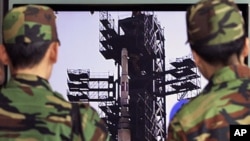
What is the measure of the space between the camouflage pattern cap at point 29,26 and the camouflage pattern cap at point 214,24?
0.31 meters

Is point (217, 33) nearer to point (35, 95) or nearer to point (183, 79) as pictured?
point (35, 95)

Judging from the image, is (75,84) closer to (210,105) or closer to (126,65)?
(126,65)

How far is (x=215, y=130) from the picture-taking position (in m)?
1.28

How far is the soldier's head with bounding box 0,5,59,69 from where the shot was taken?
135cm

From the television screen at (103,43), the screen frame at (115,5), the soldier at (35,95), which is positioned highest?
the screen frame at (115,5)

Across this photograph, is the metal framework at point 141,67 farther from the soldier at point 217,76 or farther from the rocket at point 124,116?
the soldier at point 217,76

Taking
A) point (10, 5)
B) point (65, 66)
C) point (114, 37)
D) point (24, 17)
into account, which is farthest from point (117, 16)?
point (24, 17)

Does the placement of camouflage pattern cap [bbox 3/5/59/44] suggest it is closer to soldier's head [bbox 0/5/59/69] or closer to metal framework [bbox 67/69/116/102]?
soldier's head [bbox 0/5/59/69]

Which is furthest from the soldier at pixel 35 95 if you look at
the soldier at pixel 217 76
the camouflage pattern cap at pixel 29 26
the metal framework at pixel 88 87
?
the metal framework at pixel 88 87

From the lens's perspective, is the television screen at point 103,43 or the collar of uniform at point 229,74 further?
the television screen at point 103,43

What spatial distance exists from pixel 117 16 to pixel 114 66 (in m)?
0.22

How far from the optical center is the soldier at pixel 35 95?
1309 mm

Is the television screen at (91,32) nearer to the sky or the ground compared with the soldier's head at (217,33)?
nearer to the sky

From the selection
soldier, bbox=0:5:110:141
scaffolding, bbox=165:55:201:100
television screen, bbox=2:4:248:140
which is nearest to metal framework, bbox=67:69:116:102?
television screen, bbox=2:4:248:140
